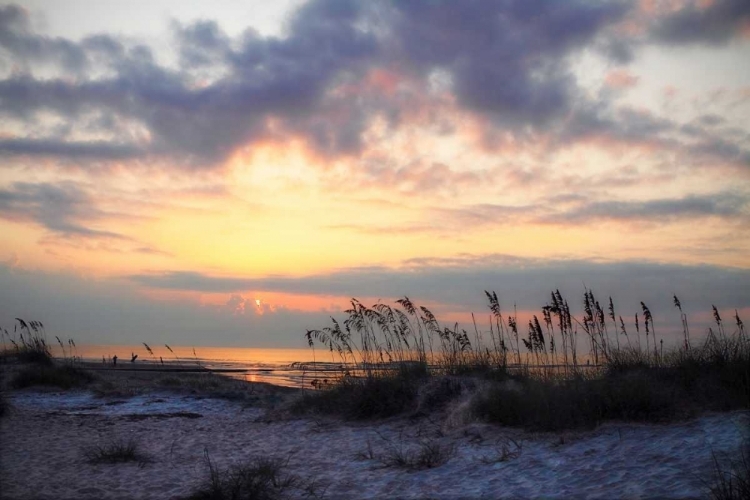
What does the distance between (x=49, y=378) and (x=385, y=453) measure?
14187 mm

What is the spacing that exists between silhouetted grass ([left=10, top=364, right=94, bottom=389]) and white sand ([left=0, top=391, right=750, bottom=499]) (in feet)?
21.0

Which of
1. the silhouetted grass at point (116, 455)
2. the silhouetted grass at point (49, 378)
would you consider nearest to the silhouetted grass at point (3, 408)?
the silhouetted grass at point (116, 455)

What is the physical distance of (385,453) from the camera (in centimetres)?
888

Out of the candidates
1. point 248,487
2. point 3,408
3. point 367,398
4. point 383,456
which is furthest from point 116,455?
point 3,408

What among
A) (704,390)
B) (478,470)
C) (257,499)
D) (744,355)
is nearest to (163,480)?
(257,499)

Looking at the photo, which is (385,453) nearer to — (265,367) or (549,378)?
(549,378)

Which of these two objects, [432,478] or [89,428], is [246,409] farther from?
[432,478]

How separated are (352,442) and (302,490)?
10.3 feet

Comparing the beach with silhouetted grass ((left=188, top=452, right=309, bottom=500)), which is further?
the beach

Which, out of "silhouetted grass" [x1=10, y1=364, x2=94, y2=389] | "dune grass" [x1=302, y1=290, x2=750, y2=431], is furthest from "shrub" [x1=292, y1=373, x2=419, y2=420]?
"silhouetted grass" [x1=10, y1=364, x2=94, y2=389]

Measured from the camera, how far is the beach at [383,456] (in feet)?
21.4

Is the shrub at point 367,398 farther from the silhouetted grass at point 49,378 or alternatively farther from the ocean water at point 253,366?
the silhouetted grass at point 49,378

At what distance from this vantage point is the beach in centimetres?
653

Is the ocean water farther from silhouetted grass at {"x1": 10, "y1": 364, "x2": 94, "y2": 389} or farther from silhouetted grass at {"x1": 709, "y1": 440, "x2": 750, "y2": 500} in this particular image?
silhouetted grass at {"x1": 709, "y1": 440, "x2": 750, "y2": 500}
